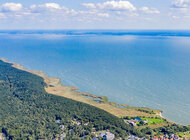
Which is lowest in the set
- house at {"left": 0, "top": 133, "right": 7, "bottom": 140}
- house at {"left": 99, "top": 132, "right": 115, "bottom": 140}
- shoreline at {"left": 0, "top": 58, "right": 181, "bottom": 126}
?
house at {"left": 0, "top": 133, "right": 7, "bottom": 140}

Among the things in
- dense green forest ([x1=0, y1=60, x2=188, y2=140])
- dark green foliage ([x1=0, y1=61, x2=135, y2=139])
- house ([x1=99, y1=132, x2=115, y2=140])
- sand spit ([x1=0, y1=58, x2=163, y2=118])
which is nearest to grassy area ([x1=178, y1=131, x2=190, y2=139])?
dense green forest ([x1=0, y1=60, x2=188, y2=140])

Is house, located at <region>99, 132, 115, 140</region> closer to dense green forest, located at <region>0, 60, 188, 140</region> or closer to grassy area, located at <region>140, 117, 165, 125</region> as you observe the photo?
dense green forest, located at <region>0, 60, 188, 140</region>

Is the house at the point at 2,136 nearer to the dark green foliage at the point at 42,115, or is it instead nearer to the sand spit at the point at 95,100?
the dark green foliage at the point at 42,115

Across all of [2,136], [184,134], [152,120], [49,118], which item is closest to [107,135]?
[152,120]

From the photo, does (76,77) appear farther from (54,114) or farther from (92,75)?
(54,114)

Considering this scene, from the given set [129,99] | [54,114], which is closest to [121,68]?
[129,99]

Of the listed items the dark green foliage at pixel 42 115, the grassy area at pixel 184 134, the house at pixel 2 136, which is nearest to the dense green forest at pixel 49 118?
the dark green foliage at pixel 42 115

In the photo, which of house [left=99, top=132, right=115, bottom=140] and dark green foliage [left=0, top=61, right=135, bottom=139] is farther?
dark green foliage [left=0, top=61, right=135, bottom=139]

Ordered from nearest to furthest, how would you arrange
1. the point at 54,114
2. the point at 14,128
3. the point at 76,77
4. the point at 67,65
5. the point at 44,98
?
the point at 14,128
the point at 54,114
the point at 44,98
the point at 76,77
the point at 67,65
